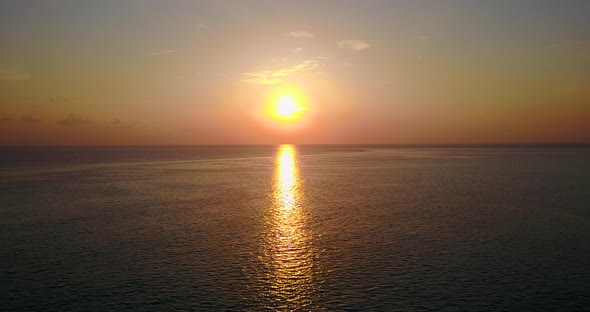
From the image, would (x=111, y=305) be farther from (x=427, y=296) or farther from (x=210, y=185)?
(x=210, y=185)

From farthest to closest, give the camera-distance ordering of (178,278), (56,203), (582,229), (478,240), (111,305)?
(56,203), (582,229), (478,240), (178,278), (111,305)

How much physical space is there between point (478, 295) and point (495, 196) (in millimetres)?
43401

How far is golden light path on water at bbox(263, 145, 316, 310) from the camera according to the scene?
22812 mm

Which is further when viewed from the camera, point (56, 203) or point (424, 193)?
point (424, 193)

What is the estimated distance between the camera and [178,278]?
26.1 meters

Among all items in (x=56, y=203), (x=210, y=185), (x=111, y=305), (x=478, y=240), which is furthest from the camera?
(x=210, y=185)

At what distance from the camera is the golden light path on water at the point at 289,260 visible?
22.8 m

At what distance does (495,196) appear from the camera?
2426 inches

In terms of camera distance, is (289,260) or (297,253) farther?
(297,253)

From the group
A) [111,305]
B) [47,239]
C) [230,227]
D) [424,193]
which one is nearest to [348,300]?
[111,305]

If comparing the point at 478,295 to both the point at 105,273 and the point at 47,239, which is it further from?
the point at 47,239

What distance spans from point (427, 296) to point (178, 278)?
15371 millimetres

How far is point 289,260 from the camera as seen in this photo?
30109mm

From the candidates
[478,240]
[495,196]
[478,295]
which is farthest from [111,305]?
[495,196]
